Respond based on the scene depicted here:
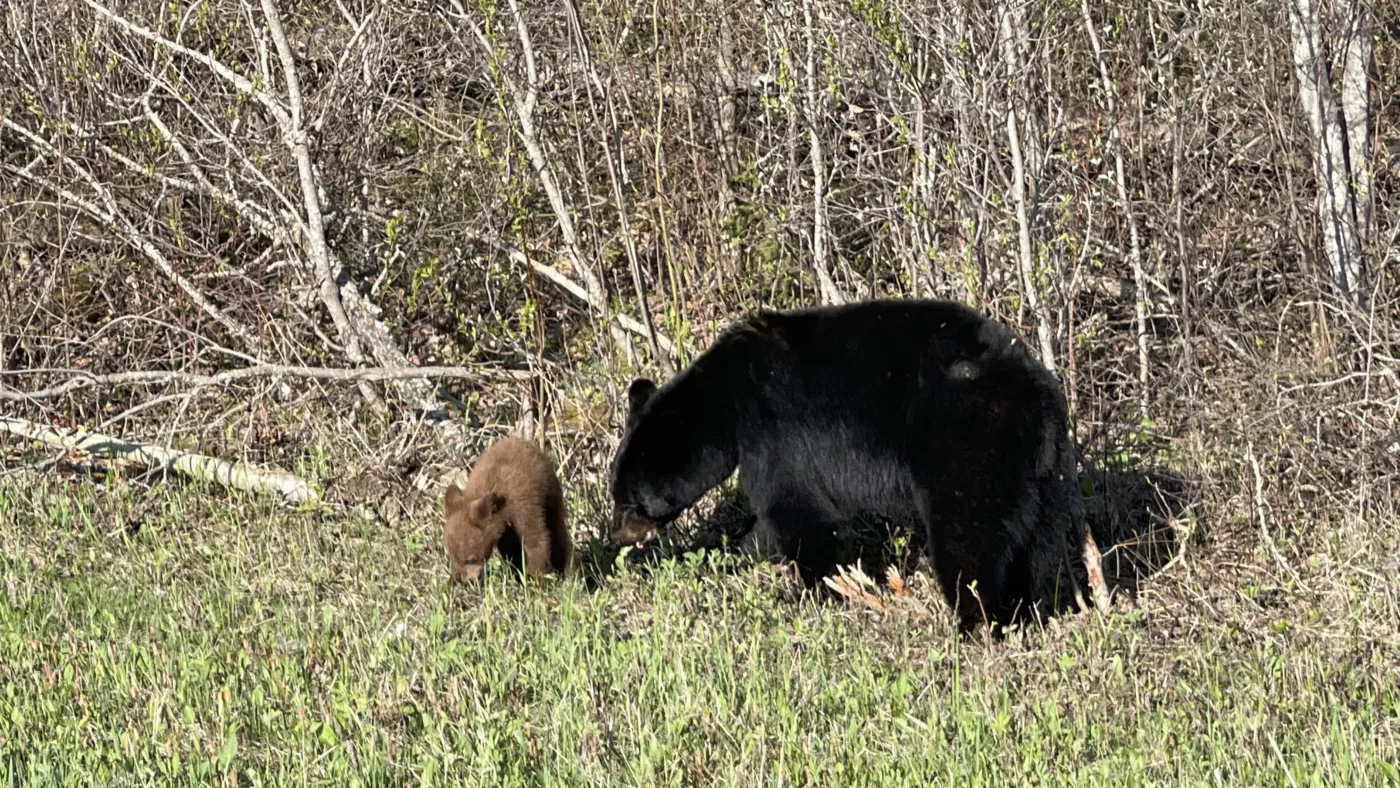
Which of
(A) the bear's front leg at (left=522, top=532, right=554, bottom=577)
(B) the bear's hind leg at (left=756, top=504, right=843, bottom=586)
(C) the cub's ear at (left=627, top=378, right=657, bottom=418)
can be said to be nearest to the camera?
(B) the bear's hind leg at (left=756, top=504, right=843, bottom=586)

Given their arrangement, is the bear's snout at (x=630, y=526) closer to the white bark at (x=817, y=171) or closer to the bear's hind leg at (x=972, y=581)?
the bear's hind leg at (x=972, y=581)

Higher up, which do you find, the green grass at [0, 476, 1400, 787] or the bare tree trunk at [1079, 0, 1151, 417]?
the bare tree trunk at [1079, 0, 1151, 417]

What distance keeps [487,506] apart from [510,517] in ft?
0.40

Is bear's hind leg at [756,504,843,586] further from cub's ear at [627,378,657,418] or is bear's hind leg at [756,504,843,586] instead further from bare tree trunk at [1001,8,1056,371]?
bare tree trunk at [1001,8,1056,371]

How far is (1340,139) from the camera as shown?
25.2 ft

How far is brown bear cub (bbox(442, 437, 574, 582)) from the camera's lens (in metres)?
6.80

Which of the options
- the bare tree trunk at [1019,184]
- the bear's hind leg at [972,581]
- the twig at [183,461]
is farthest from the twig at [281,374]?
the bear's hind leg at [972,581]

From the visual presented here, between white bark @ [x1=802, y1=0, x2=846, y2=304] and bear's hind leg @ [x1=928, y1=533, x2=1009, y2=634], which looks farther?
white bark @ [x1=802, y1=0, x2=846, y2=304]

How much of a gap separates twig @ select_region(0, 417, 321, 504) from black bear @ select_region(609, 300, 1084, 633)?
2281mm

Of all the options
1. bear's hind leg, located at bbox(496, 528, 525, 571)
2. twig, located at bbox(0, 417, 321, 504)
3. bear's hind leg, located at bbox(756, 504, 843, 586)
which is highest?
bear's hind leg, located at bbox(756, 504, 843, 586)

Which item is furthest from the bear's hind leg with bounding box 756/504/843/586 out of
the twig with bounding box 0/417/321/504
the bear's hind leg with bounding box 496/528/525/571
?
the twig with bounding box 0/417/321/504

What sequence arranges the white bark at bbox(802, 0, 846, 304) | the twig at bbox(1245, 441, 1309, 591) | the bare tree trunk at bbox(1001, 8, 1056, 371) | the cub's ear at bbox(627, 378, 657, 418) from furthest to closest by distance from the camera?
the white bark at bbox(802, 0, 846, 304)
the bare tree trunk at bbox(1001, 8, 1056, 371)
the cub's ear at bbox(627, 378, 657, 418)
the twig at bbox(1245, 441, 1309, 591)

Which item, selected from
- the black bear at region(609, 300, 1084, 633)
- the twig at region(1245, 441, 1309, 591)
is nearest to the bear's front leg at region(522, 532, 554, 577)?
the black bear at region(609, 300, 1084, 633)

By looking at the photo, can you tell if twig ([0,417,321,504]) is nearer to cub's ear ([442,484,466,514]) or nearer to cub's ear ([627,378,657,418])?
cub's ear ([442,484,466,514])
